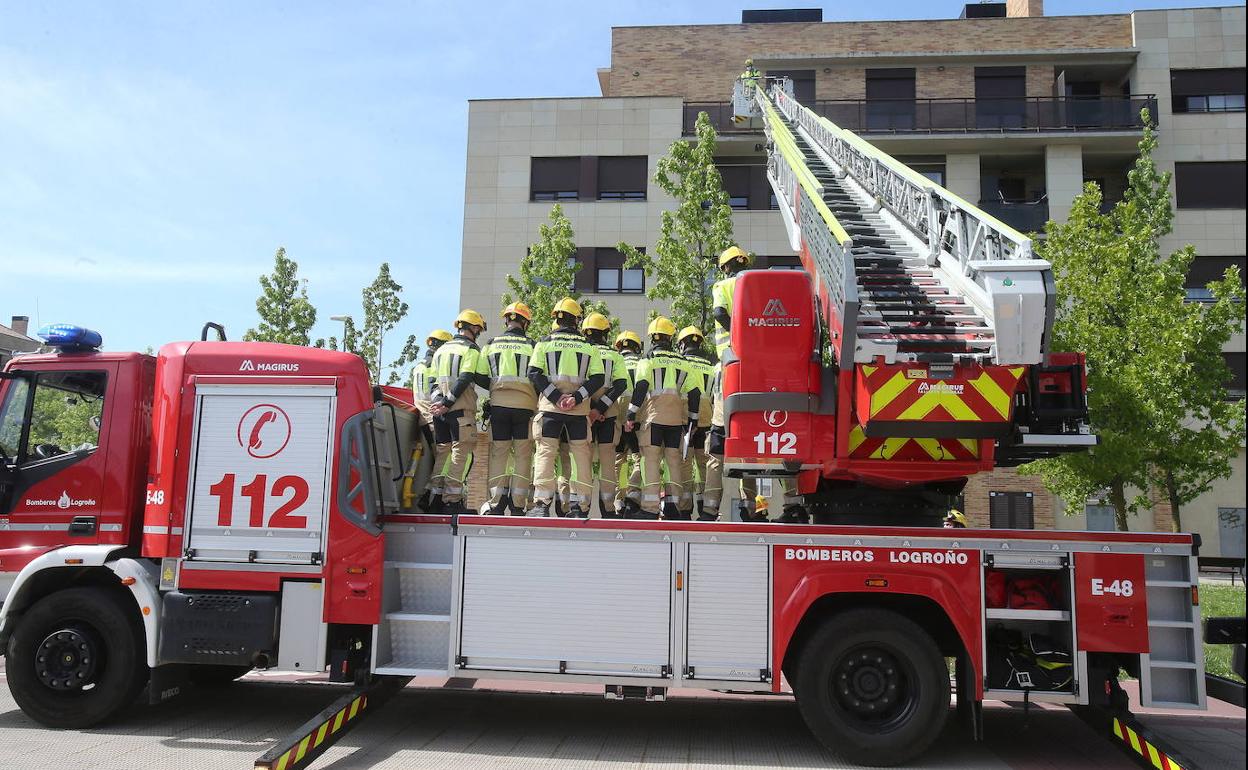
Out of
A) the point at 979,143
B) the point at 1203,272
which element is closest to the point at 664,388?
the point at 979,143

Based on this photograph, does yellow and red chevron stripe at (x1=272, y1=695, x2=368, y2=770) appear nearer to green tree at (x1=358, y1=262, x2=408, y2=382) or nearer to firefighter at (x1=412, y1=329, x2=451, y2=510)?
firefighter at (x1=412, y1=329, x2=451, y2=510)

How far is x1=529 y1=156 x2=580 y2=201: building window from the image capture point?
26547mm

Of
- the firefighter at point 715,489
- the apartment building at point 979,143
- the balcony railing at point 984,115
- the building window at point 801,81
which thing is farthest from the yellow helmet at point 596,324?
the building window at point 801,81

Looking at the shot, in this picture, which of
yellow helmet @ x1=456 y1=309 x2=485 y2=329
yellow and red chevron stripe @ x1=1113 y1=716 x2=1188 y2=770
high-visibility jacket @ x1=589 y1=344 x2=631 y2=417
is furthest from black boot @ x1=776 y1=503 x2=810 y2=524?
yellow helmet @ x1=456 y1=309 x2=485 y2=329

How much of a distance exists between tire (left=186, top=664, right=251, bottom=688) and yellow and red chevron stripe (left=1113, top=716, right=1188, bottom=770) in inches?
268

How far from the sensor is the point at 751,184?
27.1 m

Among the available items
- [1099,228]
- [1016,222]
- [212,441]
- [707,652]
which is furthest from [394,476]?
[1016,222]

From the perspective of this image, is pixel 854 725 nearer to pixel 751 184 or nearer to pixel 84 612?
pixel 84 612

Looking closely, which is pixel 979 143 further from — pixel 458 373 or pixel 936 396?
pixel 936 396

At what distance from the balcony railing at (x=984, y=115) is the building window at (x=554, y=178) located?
3.64m

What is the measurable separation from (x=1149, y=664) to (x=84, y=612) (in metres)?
7.39

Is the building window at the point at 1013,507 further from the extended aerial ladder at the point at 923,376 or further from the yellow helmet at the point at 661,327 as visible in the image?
the extended aerial ladder at the point at 923,376

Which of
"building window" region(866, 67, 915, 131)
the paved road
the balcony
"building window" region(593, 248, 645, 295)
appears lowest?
the paved road

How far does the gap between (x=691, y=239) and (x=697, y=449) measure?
853 cm
